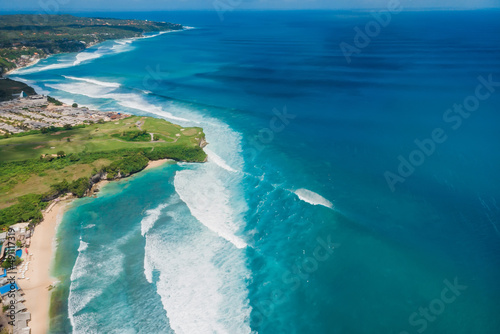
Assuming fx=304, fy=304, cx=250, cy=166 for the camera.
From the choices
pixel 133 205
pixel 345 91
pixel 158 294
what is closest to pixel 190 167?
pixel 133 205

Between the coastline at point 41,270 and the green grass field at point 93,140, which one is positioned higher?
the green grass field at point 93,140

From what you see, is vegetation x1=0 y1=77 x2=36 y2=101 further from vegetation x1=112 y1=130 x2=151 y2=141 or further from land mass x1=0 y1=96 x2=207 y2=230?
vegetation x1=112 y1=130 x2=151 y2=141

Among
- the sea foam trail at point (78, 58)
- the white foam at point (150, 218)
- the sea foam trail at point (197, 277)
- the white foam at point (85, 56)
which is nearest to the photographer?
the sea foam trail at point (197, 277)

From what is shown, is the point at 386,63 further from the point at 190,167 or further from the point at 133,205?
the point at 133,205

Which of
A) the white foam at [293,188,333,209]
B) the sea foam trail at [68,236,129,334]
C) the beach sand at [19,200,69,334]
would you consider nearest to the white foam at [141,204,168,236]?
the sea foam trail at [68,236,129,334]

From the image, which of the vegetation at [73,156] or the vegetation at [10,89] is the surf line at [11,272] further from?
the vegetation at [10,89]

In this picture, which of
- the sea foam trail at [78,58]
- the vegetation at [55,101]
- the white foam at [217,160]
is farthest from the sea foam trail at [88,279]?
the sea foam trail at [78,58]
